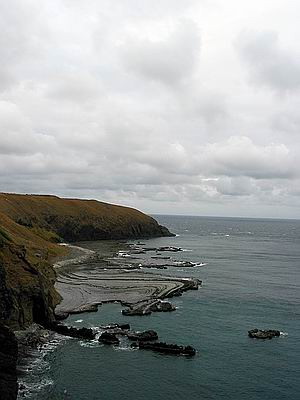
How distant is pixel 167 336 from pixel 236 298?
3497cm

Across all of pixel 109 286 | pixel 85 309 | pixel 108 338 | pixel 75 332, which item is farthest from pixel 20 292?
pixel 109 286

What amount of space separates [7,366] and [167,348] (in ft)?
83.8

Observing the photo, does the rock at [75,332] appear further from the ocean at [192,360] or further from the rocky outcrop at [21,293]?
the rocky outcrop at [21,293]

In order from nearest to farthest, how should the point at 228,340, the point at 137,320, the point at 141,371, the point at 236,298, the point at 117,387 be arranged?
the point at 117,387
the point at 141,371
the point at 228,340
the point at 137,320
the point at 236,298

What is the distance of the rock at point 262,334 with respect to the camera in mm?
73637

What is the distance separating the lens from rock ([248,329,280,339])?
242 ft

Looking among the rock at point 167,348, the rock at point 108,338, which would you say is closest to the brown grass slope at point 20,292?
the rock at point 108,338

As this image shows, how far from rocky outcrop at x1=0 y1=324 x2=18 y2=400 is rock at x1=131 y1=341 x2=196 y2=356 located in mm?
22576

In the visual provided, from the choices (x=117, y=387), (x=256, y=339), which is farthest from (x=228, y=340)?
(x=117, y=387)

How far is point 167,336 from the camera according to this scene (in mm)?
73500

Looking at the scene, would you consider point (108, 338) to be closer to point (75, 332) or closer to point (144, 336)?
point (144, 336)

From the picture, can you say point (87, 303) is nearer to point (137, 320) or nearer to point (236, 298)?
point (137, 320)

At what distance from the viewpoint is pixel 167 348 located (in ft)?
218

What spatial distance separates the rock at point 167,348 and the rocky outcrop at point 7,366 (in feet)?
74.1
